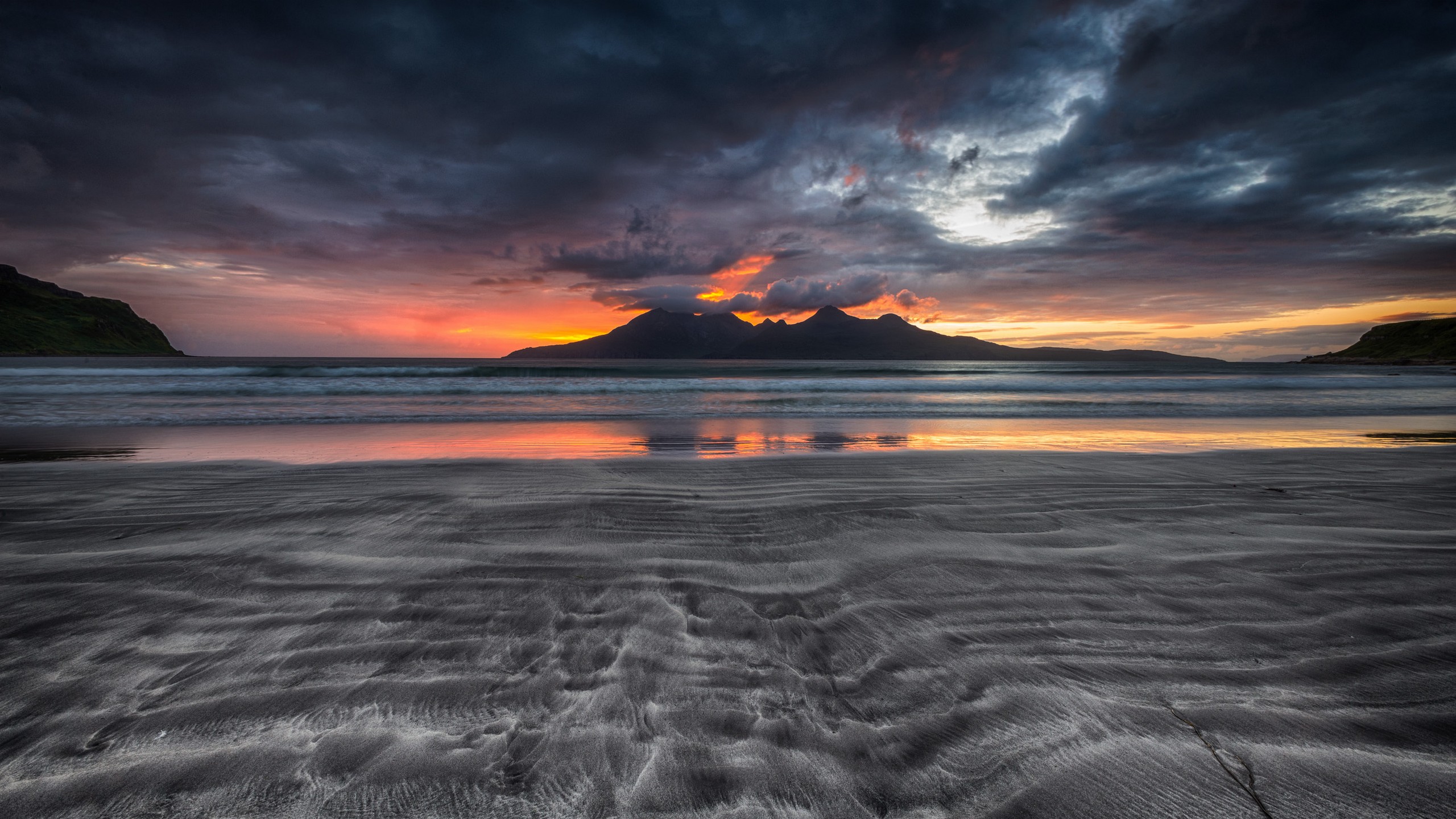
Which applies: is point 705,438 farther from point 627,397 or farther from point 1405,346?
point 1405,346

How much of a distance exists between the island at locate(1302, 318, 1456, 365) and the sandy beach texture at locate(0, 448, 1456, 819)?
8945 centimetres

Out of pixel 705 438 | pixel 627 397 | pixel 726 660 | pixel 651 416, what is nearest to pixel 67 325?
pixel 627 397

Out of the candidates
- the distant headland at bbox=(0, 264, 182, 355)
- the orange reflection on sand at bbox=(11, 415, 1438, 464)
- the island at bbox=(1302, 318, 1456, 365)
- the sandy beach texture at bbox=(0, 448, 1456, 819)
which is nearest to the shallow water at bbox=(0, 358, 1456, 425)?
the orange reflection on sand at bbox=(11, 415, 1438, 464)

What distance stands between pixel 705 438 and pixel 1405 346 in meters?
115

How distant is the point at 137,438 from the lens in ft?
26.2

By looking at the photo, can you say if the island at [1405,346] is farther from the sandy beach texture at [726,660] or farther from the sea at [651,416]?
the sandy beach texture at [726,660]

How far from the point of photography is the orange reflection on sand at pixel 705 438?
6789 mm

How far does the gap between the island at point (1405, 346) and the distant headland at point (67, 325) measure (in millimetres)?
180499

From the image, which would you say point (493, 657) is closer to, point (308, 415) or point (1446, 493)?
point (1446, 493)

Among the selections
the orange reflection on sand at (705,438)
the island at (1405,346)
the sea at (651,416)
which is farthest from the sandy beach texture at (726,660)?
the island at (1405,346)

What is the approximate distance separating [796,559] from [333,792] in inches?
86.2

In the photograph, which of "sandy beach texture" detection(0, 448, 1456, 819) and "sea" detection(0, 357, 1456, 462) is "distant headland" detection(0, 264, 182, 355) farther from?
"sandy beach texture" detection(0, 448, 1456, 819)

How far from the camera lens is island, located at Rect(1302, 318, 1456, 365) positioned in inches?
2537

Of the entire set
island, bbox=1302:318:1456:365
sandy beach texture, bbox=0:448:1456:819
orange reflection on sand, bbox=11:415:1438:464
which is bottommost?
orange reflection on sand, bbox=11:415:1438:464
